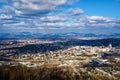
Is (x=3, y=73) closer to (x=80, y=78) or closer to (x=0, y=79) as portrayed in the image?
(x=0, y=79)

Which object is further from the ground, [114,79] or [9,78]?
[9,78]

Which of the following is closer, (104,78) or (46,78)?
(46,78)

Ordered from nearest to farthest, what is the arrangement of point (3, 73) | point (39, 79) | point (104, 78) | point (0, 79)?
point (0, 79) < point (3, 73) < point (39, 79) < point (104, 78)

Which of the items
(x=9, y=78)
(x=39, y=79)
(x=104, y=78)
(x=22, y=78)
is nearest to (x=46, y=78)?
(x=39, y=79)

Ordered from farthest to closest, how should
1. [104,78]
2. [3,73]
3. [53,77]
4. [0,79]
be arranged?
[104,78]
[53,77]
[3,73]
[0,79]

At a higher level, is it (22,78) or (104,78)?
(22,78)

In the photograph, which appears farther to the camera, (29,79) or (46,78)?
(46,78)

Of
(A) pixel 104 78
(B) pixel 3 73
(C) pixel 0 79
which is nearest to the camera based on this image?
(C) pixel 0 79

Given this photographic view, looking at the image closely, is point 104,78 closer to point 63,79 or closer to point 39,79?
point 63,79

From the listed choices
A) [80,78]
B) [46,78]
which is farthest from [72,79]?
[46,78]
